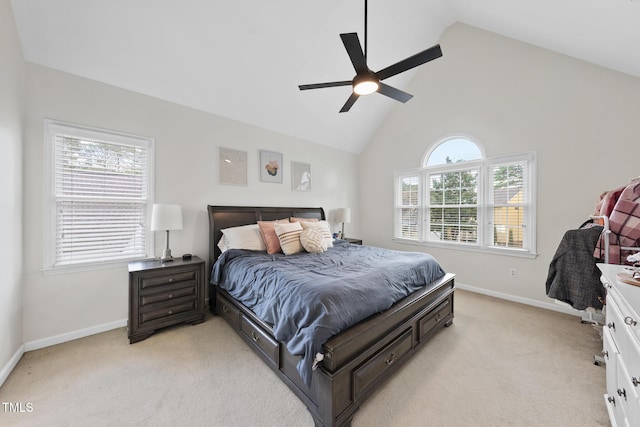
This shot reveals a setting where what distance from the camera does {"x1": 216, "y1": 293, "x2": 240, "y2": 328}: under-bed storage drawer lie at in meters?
2.44

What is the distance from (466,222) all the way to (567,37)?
8.28 feet

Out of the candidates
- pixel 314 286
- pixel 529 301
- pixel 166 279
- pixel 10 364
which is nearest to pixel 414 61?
pixel 314 286

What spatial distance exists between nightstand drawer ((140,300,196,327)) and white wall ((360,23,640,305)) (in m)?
3.88

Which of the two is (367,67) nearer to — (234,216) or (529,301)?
(234,216)

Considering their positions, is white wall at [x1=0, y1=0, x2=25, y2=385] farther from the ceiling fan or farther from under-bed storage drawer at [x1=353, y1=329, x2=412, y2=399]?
under-bed storage drawer at [x1=353, y1=329, x2=412, y2=399]

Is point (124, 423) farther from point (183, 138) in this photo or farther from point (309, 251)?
point (183, 138)

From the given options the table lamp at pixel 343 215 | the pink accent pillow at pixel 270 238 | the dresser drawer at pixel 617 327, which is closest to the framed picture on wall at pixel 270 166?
the pink accent pillow at pixel 270 238

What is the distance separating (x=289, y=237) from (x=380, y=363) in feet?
5.75

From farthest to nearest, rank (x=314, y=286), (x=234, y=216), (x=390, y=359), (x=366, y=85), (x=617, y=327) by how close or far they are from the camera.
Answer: (x=234, y=216) → (x=366, y=85) → (x=390, y=359) → (x=314, y=286) → (x=617, y=327)

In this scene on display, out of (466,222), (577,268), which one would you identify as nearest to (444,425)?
(577,268)

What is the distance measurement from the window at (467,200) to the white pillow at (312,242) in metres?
2.31

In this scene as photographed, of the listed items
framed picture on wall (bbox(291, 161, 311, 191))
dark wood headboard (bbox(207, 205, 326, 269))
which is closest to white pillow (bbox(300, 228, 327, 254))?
dark wood headboard (bbox(207, 205, 326, 269))

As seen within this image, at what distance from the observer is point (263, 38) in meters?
2.77

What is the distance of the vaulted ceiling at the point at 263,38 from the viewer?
83.8 inches
